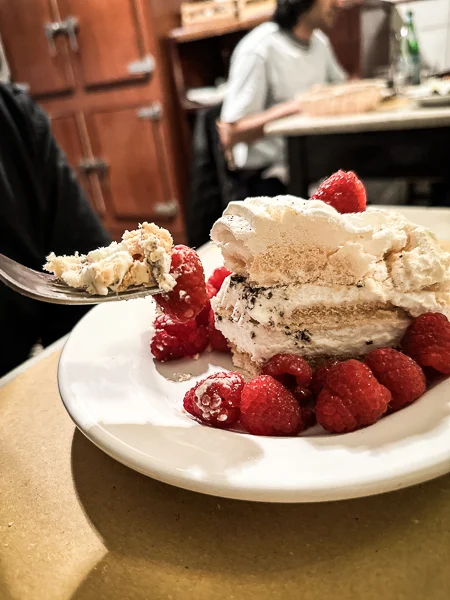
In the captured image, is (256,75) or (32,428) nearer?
(32,428)

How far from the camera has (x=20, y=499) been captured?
0.60 metres

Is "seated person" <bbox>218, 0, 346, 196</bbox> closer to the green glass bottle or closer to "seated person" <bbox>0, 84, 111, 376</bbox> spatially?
the green glass bottle

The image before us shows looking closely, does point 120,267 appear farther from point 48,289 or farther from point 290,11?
point 290,11

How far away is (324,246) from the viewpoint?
708mm

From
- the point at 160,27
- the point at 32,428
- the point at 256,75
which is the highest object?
the point at 160,27

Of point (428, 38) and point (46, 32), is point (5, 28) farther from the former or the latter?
point (428, 38)

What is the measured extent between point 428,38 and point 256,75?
6.13 ft

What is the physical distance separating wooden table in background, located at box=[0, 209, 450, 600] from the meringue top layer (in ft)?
0.90

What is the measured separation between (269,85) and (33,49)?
6.08ft

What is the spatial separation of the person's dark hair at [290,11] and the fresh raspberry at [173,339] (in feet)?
7.02

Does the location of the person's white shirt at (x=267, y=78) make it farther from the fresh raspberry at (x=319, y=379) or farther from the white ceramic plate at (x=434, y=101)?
the fresh raspberry at (x=319, y=379)

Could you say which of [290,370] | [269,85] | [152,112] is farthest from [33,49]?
[290,370]

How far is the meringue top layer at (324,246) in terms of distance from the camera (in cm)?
69

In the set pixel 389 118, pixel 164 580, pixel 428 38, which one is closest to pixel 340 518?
pixel 164 580
